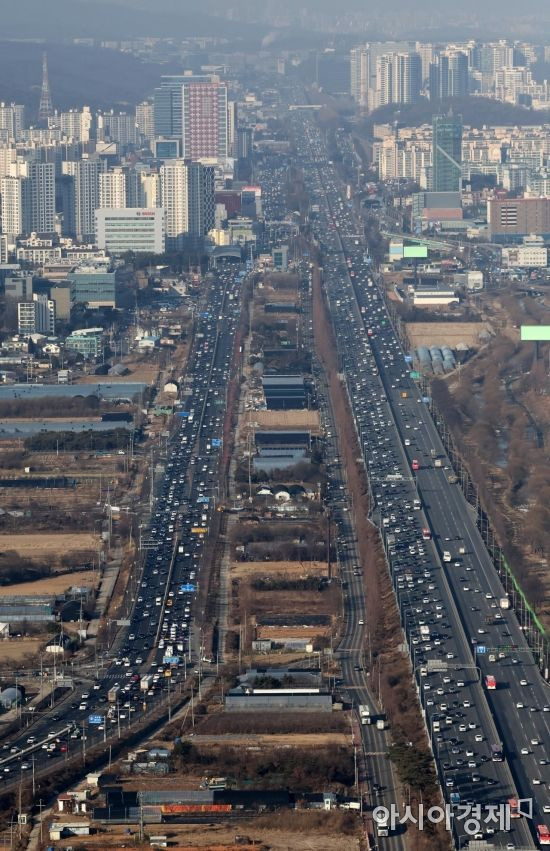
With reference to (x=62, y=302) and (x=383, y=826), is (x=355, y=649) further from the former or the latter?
(x=62, y=302)

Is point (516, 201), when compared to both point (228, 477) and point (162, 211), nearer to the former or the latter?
point (162, 211)

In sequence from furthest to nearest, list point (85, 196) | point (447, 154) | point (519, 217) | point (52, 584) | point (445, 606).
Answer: point (447, 154) → point (85, 196) → point (519, 217) → point (52, 584) → point (445, 606)

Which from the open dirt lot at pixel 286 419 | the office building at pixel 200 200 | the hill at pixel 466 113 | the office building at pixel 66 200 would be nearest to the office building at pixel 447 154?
the office building at pixel 200 200

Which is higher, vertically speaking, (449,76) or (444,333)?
(449,76)

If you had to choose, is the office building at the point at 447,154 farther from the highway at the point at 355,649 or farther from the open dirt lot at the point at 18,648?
the open dirt lot at the point at 18,648

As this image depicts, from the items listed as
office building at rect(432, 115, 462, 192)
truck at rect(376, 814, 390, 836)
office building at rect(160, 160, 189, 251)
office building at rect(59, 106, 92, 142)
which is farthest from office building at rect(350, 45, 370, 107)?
truck at rect(376, 814, 390, 836)

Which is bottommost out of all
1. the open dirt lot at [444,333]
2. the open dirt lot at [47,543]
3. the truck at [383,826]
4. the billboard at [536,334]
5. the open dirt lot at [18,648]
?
the open dirt lot at [444,333]

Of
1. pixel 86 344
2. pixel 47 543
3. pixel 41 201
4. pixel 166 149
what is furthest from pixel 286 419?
pixel 166 149

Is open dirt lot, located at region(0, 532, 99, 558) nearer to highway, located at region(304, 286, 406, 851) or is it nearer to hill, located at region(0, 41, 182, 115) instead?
highway, located at region(304, 286, 406, 851)
